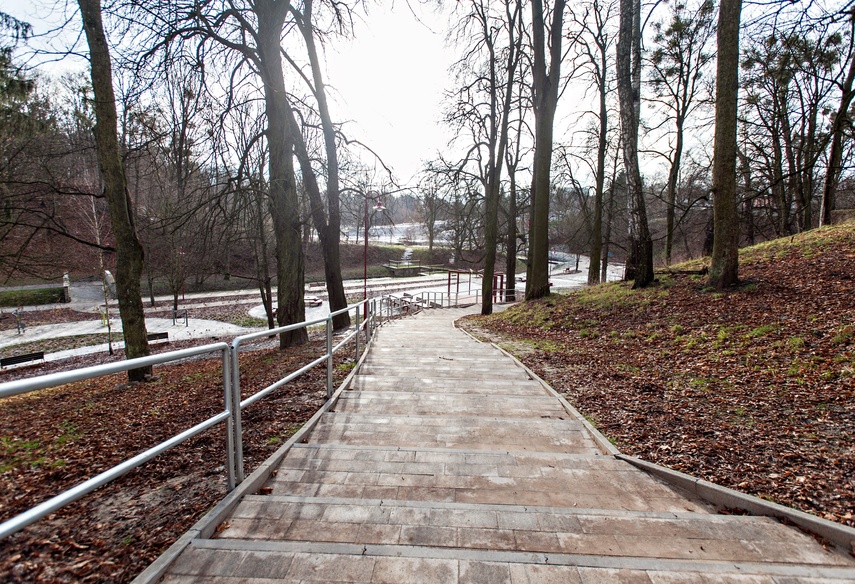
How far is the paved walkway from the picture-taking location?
1.98m

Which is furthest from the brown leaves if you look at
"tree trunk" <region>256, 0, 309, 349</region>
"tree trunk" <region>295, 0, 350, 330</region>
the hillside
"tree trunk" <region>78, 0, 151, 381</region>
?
"tree trunk" <region>295, 0, 350, 330</region>

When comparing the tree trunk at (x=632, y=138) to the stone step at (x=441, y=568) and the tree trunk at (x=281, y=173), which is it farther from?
the stone step at (x=441, y=568)

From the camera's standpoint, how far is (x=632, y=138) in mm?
10805

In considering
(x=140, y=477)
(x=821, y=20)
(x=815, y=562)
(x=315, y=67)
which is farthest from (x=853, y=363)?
(x=315, y=67)

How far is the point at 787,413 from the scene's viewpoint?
156 inches

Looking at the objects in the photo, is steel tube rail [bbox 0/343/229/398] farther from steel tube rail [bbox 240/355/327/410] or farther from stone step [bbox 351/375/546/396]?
stone step [bbox 351/375/546/396]

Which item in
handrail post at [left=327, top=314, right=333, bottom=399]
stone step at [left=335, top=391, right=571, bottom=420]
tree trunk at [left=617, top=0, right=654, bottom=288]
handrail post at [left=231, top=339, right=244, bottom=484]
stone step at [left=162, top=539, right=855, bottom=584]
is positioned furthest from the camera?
tree trunk at [left=617, top=0, right=654, bottom=288]

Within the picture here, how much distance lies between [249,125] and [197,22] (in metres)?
2.06

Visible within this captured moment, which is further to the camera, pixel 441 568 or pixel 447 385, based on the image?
pixel 447 385

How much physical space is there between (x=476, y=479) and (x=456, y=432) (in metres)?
0.96

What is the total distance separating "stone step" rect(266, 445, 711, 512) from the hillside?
538 millimetres

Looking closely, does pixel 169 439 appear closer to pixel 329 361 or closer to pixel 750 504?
pixel 329 361

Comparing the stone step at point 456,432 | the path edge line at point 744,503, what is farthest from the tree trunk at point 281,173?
the path edge line at point 744,503

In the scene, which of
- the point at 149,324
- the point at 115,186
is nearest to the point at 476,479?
the point at 115,186
